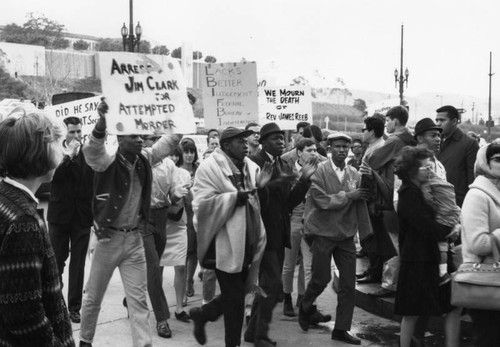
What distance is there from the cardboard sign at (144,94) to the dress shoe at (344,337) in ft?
7.58

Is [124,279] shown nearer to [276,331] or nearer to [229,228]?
[229,228]

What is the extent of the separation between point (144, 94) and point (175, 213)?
6.97ft

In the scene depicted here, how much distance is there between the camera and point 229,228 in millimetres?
5715

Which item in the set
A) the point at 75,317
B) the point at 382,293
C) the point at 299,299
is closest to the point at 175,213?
the point at 75,317

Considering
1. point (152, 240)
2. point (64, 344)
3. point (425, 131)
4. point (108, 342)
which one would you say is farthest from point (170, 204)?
point (64, 344)

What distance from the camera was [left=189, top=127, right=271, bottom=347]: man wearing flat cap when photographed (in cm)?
569

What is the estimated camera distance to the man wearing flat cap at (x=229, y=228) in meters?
5.69

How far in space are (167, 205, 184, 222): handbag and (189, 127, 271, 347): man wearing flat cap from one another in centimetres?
165

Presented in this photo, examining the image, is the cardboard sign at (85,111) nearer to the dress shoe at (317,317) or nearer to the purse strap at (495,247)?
the dress shoe at (317,317)

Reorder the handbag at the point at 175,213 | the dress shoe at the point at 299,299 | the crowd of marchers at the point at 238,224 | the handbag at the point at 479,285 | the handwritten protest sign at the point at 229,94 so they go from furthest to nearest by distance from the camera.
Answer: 1. the handwritten protest sign at the point at 229,94
2. the dress shoe at the point at 299,299
3. the handbag at the point at 175,213
4. the handbag at the point at 479,285
5. the crowd of marchers at the point at 238,224

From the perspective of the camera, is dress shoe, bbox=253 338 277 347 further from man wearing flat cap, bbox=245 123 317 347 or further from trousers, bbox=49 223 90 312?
trousers, bbox=49 223 90 312

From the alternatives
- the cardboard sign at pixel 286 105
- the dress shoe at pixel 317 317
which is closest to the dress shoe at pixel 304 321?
the dress shoe at pixel 317 317

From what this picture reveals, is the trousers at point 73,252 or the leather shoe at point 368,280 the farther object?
the leather shoe at point 368,280

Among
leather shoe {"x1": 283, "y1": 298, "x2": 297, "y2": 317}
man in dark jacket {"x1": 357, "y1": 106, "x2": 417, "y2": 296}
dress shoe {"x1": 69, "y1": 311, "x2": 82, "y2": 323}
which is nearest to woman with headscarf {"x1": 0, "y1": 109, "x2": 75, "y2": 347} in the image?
dress shoe {"x1": 69, "y1": 311, "x2": 82, "y2": 323}
